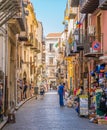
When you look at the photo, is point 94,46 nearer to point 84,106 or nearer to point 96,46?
point 96,46

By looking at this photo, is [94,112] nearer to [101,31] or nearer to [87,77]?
[101,31]

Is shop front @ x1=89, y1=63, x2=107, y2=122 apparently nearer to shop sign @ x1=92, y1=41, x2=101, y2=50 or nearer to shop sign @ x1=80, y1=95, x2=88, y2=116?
shop sign @ x1=80, y1=95, x2=88, y2=116

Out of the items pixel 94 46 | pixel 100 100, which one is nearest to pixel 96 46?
pixel 94 46

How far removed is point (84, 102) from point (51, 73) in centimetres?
9683

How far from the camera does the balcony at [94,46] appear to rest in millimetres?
23922

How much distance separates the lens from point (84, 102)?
21438mm

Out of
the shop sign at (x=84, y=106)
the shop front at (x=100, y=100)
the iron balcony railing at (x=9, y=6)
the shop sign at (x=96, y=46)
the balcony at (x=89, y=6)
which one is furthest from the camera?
the balcony at (x=89, y=6)

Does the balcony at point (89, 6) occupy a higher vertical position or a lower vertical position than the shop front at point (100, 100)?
higher

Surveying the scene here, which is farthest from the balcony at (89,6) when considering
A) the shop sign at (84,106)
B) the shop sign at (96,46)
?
the shop sign at (84,106)

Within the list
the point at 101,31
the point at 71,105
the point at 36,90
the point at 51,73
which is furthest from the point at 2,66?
the point at 51,73

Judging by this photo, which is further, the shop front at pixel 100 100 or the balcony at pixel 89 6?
the balcony at pixel 89 6

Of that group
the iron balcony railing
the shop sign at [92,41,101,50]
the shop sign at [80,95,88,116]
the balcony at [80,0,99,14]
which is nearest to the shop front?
the shop sign at [80,95,88,116]

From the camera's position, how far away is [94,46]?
2386 centimetres

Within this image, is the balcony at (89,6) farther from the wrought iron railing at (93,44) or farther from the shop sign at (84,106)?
the shop sign at (84,106)
